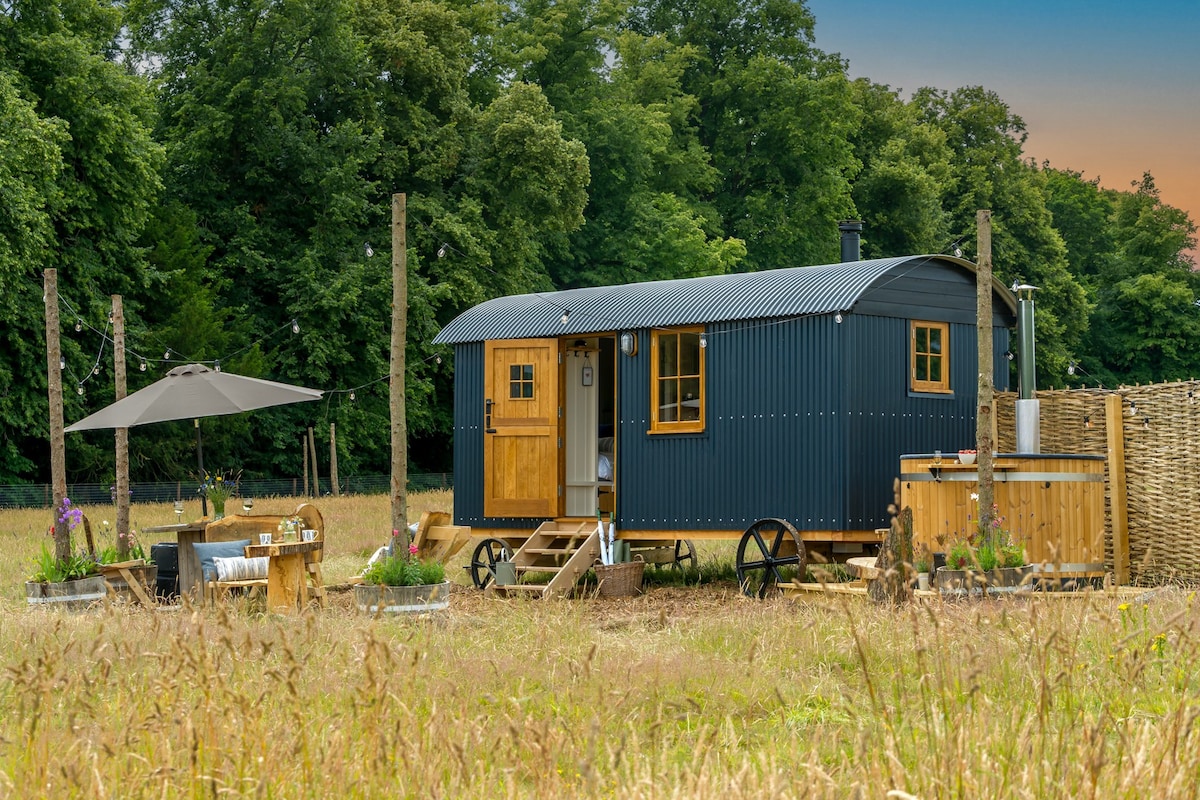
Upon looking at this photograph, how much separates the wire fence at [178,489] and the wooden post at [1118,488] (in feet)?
54.8

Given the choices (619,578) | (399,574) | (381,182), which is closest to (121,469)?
(399,574)

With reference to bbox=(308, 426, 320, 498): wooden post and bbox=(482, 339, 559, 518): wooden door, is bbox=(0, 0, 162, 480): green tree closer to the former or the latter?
bbox=(308, 426, 320, 498): wooden post

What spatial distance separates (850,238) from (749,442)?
4.36m

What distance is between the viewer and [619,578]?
48.9ft

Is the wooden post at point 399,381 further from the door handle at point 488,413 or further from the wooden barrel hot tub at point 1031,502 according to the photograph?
the wooden barrel hot tub at point 1031,502

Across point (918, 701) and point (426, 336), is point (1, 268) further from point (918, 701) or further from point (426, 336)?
point (918, 701)

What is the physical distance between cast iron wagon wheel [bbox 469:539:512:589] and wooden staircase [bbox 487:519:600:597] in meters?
0.38

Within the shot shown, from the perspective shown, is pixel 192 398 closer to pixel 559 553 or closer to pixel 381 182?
pixel 559 553

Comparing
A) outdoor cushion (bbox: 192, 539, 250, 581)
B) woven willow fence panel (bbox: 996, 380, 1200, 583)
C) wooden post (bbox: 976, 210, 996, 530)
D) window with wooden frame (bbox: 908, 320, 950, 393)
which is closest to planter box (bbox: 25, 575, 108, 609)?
outdoor cushion (bbox: 192, 539, 250, 581)

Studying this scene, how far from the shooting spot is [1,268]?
80.9ft

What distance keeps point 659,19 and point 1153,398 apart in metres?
32.2

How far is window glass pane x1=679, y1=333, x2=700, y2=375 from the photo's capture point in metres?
15.3

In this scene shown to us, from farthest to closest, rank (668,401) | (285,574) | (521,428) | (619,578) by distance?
(521,428) → (668,401) → (619,578) → (285,574)

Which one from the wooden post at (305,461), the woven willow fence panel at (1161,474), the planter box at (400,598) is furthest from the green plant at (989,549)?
the wooden post at (305,461)
